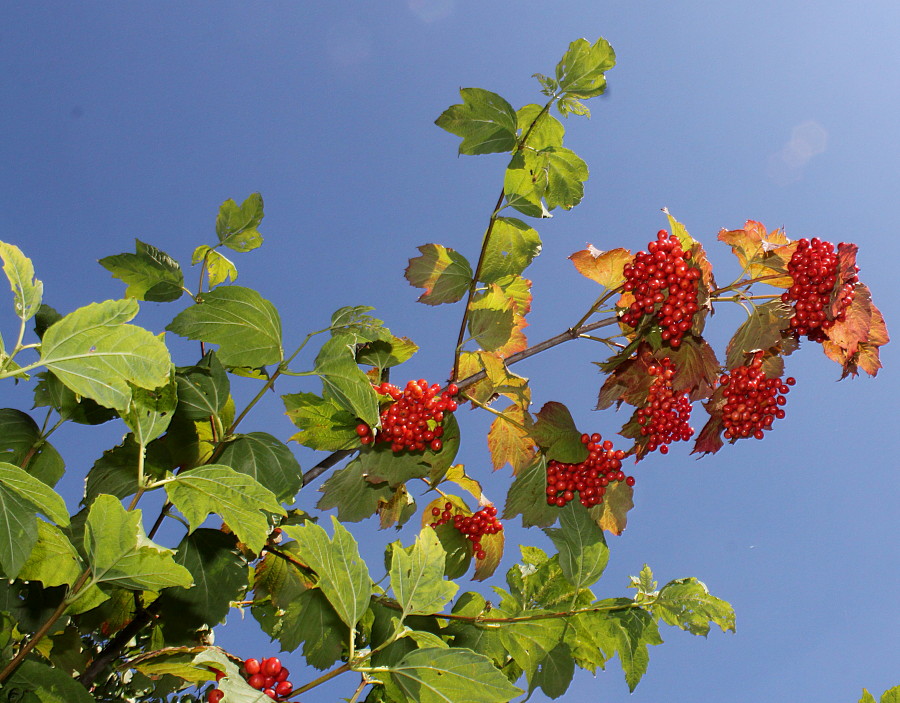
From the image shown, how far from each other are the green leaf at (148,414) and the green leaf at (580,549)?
1.61 m

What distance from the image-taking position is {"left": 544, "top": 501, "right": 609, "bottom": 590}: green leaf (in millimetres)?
2701

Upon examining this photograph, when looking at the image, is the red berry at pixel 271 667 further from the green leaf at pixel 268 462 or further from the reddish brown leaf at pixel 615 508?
the reddish brown leaf at pixel 615 508

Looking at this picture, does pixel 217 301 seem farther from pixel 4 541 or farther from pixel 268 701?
pixel 268 701

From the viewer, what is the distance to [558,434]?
3.03 m

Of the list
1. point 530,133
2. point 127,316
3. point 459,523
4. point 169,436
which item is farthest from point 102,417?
point 530,133

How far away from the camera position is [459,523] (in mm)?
3371

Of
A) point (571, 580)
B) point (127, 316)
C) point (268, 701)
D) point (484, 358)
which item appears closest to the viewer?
point (127, 316)

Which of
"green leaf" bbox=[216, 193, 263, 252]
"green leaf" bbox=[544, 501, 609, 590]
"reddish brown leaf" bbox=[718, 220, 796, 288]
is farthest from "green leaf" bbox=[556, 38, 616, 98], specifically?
"green leaf" bbox=[544, 501, 609, 590]

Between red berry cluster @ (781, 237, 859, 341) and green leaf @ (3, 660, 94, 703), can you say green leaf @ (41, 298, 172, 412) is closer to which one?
green leaf @ (3, 660, 94, 703)

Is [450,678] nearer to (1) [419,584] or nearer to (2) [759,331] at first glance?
(1) [419,584]

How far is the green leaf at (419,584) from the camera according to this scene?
6.67ft

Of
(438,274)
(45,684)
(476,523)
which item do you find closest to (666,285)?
(438,274)

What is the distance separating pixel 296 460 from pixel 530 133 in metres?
1.85

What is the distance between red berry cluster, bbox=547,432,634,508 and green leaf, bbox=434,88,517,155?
4.76 feet
